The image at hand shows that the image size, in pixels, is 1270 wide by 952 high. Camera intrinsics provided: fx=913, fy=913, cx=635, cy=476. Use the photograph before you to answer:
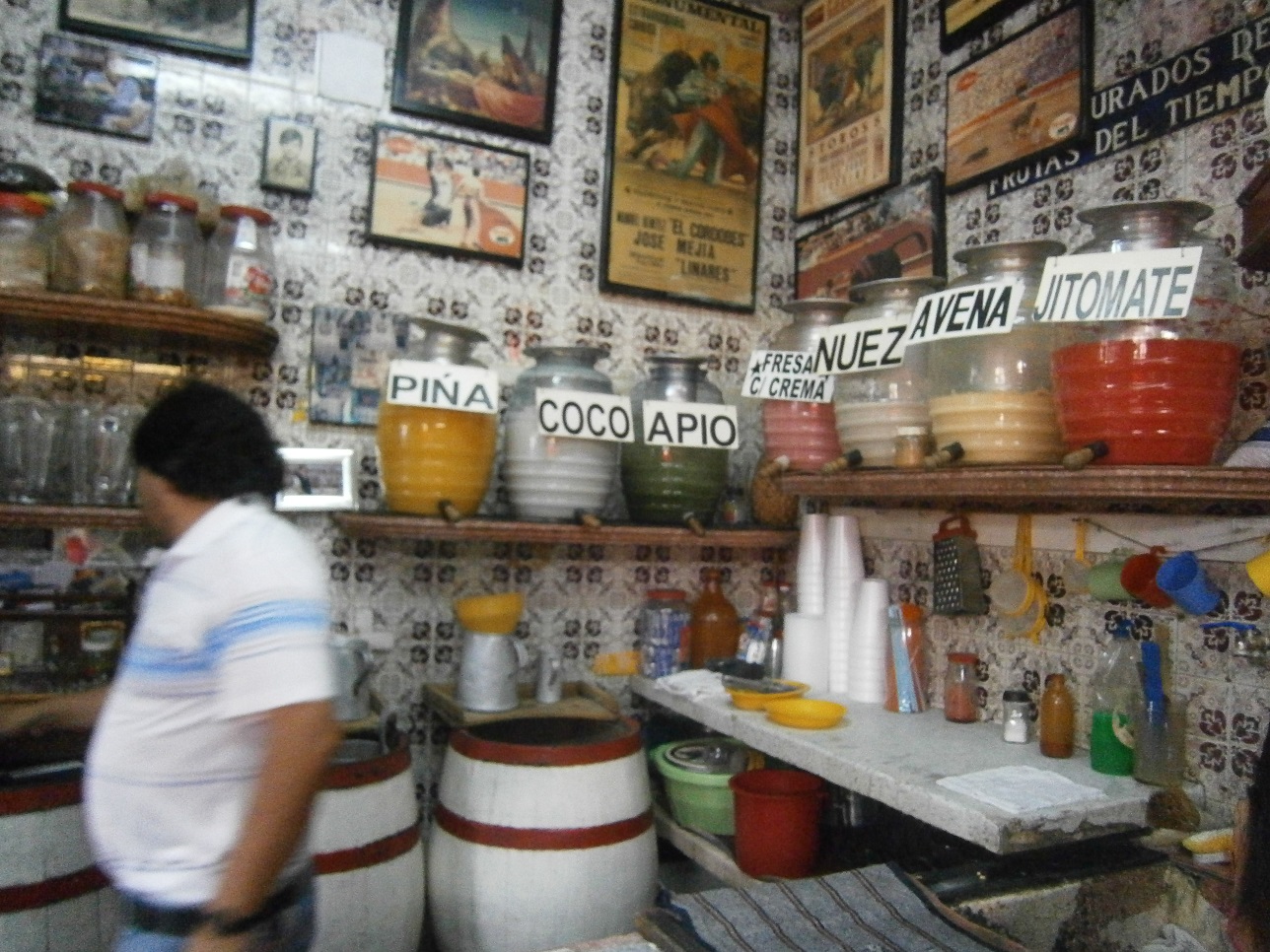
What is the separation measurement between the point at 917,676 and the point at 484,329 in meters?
1.56

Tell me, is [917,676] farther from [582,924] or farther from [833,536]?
[582,924]

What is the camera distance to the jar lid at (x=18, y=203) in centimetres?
198

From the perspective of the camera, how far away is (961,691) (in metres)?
2.15

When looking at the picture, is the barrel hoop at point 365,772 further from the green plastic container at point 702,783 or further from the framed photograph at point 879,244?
the framed photograph at point 879,244

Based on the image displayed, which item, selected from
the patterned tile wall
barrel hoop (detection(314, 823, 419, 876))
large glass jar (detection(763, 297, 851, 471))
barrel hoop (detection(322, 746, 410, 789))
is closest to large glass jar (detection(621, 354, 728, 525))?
large glass jar (detection(763, 297, 851, 471))

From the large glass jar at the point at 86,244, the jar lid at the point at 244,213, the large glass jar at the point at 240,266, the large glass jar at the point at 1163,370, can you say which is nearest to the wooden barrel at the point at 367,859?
the large glass jar at the point at 240,266

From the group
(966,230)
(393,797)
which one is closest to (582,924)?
(393,797)

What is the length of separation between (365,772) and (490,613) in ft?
1.81

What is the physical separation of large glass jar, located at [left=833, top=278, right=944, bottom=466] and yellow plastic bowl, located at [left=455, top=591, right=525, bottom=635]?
961 millimetres

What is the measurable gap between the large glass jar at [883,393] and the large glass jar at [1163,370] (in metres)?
0.49

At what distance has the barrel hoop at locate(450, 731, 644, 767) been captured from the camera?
2.04 metres

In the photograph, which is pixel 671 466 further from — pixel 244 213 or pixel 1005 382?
pixel 244 213

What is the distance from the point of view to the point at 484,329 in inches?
108

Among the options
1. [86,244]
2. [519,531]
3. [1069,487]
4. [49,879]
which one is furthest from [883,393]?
[49,879]
